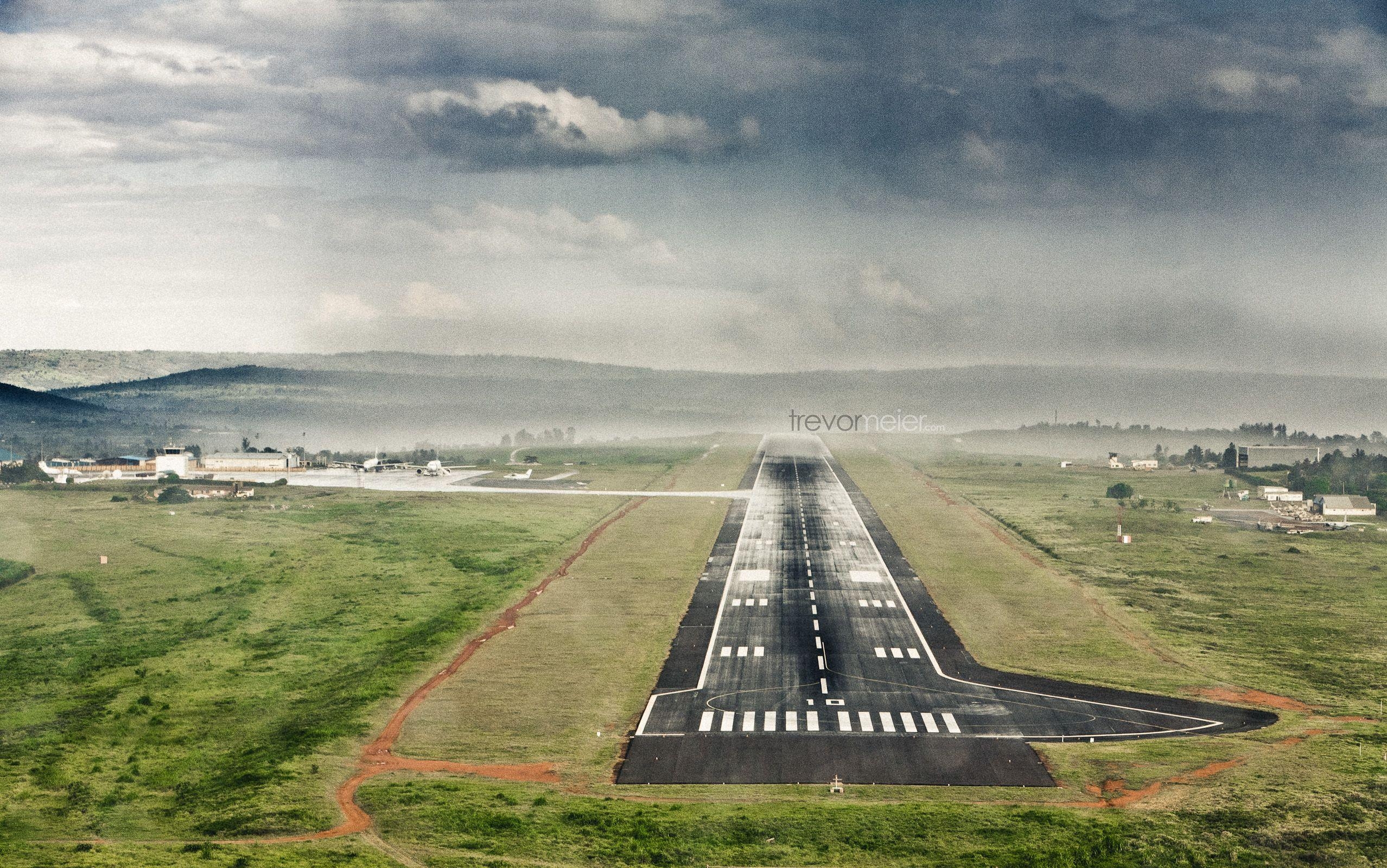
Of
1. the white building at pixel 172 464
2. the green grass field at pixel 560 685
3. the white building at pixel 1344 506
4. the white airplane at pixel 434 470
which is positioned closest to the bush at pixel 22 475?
the white building at pixel 172 464

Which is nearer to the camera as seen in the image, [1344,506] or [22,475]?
[1344,506]

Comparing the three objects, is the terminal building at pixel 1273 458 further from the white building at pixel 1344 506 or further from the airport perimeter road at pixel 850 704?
the airport perimeter road at pixel 850 704

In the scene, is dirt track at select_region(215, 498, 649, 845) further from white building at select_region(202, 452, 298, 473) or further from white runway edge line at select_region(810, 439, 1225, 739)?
white building at select_region(202, 452, 298, 473)

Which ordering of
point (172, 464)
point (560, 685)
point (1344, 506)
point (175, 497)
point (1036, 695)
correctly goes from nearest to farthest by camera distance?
point (1036, 695) < point (560, 685) < point (1344, 506) < point (175, 497) < point (172, 464)


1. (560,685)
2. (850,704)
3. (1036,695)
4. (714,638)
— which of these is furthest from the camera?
(714,638)

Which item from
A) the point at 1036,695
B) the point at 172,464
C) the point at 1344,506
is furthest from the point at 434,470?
the point at 1036,695

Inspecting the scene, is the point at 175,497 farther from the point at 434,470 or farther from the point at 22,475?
the point at 434,470

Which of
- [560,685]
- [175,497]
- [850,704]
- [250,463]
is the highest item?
[250,463]
